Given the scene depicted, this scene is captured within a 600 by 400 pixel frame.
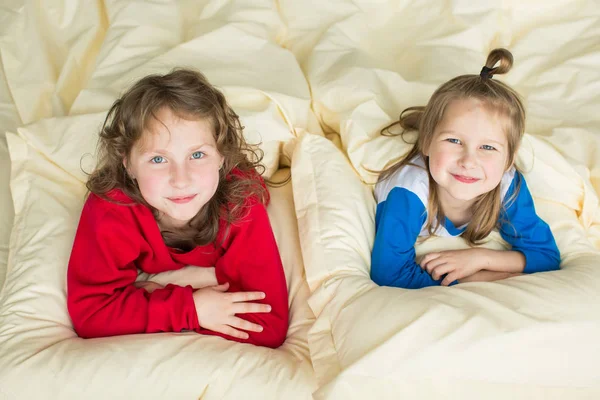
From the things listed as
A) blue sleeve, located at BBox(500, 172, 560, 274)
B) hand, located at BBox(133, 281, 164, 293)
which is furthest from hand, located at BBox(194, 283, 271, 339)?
blue sleeve, located at BBox(500, 172, 560, 274)

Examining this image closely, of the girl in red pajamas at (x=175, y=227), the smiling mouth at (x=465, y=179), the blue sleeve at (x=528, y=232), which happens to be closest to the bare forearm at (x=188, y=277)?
the girl in red pajamas at (x=175, y=227)

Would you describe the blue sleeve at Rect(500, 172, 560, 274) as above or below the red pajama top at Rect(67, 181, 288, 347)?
above

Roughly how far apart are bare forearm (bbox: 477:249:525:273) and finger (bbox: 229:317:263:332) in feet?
1.72

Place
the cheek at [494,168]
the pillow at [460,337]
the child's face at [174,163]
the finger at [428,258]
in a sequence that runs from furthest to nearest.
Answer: the finger at [428,258], the cheek at [494,168], the child's face at [174,163], the pillow at [460,337]

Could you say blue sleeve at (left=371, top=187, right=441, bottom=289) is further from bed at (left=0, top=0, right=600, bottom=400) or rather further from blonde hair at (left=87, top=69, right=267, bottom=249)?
blonde hair at (left=87, top=69, right=267, bottom=249)

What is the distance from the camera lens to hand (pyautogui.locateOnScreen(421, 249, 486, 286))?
1273mm

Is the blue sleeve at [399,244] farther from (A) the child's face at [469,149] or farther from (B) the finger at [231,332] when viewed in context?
(B) the finger at [231,332]

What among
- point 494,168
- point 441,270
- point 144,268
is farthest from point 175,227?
point 494,168

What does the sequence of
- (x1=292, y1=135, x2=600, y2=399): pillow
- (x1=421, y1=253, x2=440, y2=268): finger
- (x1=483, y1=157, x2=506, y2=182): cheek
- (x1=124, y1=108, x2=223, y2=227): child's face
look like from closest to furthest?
(x1=292, y1=135, x2=600, y2=399): pillow < (x1=124, y1=108, x2=223, y2=227): child's face < (x1=483, y1=157, x2=506, y2=182): cheek < (x1=421, y1=253, x2=440, y2=268): finger

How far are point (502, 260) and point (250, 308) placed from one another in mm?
580

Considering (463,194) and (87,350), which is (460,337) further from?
(87,350)

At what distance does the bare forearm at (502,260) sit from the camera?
129 cm

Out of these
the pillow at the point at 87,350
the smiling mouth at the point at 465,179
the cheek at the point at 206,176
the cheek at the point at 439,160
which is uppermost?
the cheek at the point at 439,160

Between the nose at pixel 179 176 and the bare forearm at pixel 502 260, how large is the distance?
2.21ft
